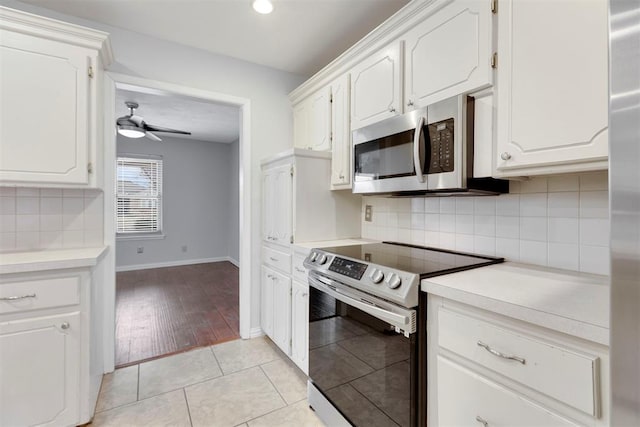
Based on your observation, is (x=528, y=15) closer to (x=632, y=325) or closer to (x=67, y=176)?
(x=632, y=325)

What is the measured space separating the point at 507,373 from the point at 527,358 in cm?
9

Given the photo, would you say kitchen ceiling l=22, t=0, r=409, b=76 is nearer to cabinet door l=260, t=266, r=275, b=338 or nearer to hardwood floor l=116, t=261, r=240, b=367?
cabinet door l=260, t=266, r=275, b=338

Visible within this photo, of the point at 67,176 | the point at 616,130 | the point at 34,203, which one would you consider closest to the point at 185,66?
the point at 67,176

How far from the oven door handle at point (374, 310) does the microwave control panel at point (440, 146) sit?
2.39ft

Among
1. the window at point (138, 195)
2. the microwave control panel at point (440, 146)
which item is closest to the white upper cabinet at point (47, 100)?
the microwave control panel at point (440, 146)

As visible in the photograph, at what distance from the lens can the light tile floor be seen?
174 cm

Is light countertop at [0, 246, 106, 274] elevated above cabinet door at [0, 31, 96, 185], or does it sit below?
below

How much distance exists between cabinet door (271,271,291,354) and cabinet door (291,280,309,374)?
7 centimetres

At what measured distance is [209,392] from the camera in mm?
1981

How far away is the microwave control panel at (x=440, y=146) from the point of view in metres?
1.44

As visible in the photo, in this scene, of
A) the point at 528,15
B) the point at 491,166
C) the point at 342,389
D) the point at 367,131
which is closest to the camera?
the point at 528,15

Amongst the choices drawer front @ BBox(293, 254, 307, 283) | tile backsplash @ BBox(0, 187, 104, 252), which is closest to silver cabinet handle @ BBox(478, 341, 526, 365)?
drawer front @ BBox(293, 254, 307, 283)

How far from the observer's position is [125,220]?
18.3 ft

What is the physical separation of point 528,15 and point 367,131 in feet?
3.11
